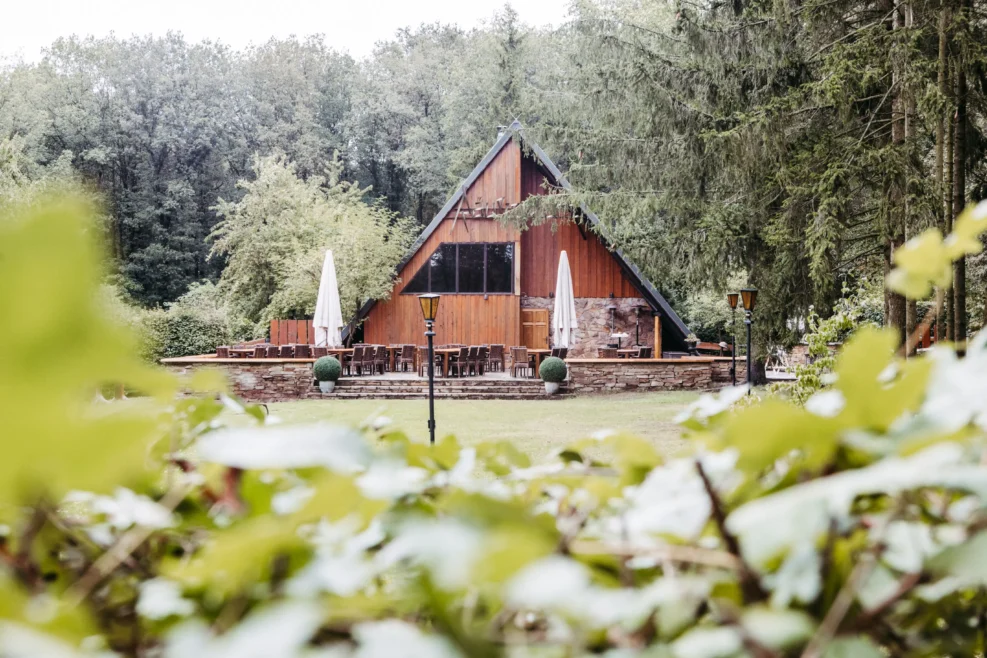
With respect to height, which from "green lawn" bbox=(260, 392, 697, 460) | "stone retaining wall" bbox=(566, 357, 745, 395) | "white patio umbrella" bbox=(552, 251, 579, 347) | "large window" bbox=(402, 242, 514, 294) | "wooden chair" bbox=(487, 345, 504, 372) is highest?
"large window" bbox=(402, 242, 514, 294)

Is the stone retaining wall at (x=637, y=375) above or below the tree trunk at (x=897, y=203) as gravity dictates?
below

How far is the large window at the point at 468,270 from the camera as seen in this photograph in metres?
19.9

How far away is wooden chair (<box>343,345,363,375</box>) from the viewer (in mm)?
16875

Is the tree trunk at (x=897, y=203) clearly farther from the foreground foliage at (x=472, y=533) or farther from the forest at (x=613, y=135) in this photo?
the foreground foliage at (x=472, y=533)

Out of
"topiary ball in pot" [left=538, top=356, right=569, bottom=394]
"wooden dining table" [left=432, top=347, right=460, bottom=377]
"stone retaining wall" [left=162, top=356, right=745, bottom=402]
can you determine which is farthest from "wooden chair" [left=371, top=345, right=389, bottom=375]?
"topiary ball in pot" [left=538, top=356, right=569, bottom=394]

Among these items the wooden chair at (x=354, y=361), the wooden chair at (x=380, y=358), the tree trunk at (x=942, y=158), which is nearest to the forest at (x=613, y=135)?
the tree trunk at (x=942, y=158)

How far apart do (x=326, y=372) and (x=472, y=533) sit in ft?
50.8

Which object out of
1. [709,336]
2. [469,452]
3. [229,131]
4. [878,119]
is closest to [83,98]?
[229,131]

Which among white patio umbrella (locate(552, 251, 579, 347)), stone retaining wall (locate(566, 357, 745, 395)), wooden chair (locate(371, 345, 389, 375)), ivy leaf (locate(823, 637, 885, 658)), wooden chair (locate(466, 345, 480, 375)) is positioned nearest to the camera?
ivy leaf (locate(823, 637, 885, 658))

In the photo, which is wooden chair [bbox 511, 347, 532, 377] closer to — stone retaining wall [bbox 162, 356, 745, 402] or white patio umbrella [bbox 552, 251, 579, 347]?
white patio umbrella [bbox 552, 251, 579, 347]

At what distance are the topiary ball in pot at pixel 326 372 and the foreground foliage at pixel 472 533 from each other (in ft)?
49.5

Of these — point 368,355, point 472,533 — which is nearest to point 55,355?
point 472,533

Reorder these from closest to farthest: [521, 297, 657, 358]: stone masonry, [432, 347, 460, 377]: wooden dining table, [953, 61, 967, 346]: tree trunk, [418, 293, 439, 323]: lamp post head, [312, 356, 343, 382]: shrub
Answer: [953, 61, 967, 346]: tree trunk
[418, 293, 439, 323]: lamp post head
[312, 356, 343, 382]: shrub
[432, 347, 460, 377]: wooden dining table
[521, 297, 657, 358]: stone masonry

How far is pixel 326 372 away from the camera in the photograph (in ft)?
50.5
